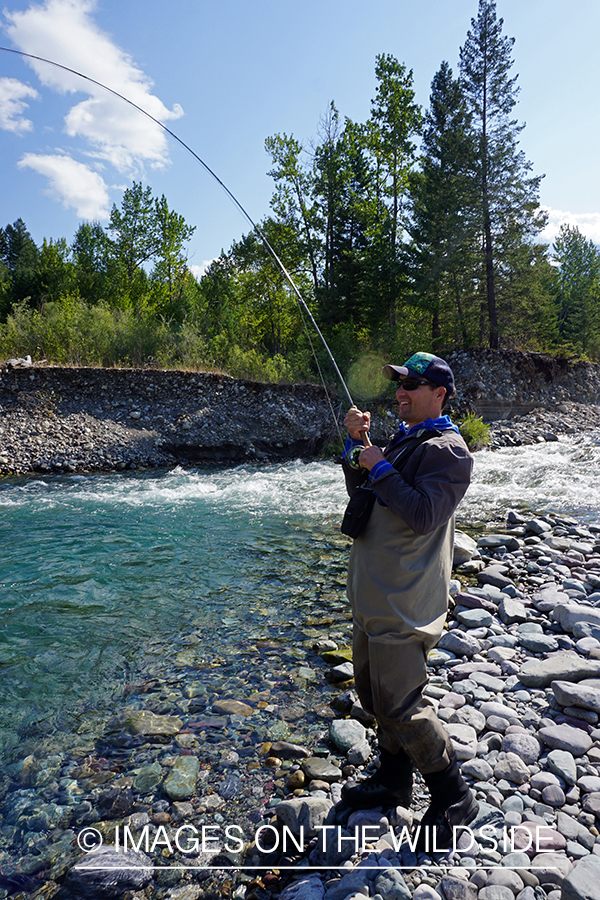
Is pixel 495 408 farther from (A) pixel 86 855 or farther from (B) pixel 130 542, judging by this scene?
(A) pixel 86 855

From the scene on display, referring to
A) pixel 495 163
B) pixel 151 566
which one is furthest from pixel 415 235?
pixel 151 566

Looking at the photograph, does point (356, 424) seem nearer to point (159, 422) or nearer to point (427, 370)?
point (427, 370)

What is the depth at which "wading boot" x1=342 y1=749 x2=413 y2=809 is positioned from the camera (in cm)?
226

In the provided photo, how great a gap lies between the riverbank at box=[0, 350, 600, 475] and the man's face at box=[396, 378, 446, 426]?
12.5 meters

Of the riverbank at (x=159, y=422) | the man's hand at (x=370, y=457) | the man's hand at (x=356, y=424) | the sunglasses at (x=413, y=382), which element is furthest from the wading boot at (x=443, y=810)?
the riverbank at (x=159, y=422)

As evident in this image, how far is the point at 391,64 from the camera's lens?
22.8 meters

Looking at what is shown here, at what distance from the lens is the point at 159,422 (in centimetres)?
1503

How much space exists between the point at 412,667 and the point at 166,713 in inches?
77.6

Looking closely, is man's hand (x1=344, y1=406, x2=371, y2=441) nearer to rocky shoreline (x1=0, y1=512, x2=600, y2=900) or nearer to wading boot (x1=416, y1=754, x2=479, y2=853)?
wading boot (x1=416, y1=754, x2=479, y2=853)

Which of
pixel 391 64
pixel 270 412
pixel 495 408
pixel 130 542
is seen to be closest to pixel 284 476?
pixel 270 412

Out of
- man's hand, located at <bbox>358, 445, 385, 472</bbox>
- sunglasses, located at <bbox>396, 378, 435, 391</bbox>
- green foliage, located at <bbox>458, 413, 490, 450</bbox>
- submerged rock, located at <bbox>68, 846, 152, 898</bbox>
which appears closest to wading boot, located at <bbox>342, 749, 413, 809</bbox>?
submerged rock, located at <bbox>68, 846, 152, 898</bbox>

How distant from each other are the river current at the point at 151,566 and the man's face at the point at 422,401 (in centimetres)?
267

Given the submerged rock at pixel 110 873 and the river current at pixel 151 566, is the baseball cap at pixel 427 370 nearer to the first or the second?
the submerged rock at pixel 110 873

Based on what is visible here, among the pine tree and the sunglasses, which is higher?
the pine tree
